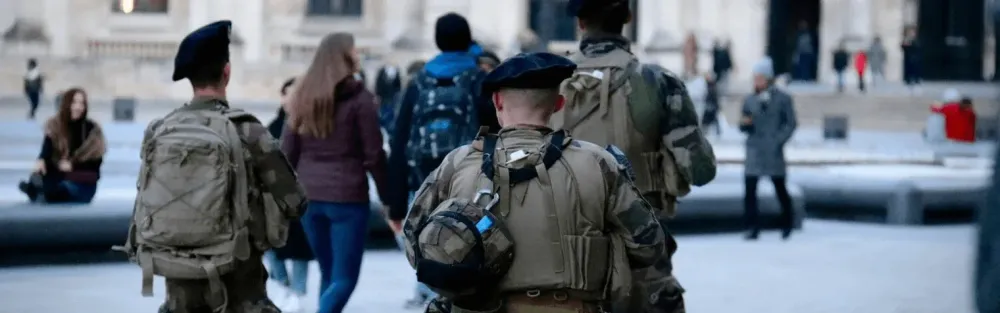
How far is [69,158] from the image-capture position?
12148 millimetres

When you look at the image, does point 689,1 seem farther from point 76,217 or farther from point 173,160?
→ point 173,160

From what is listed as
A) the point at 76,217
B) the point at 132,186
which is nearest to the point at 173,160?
the point at 76,217

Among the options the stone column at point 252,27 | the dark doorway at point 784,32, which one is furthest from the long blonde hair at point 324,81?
the dark doorway at point 784,32

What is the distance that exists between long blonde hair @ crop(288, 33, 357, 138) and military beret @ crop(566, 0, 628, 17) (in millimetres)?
1809

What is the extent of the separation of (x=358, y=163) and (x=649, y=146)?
1.93 meters

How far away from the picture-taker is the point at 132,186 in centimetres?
1789

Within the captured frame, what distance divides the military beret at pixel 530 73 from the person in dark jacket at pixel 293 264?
4556mm

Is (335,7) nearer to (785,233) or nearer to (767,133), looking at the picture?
(767,133)

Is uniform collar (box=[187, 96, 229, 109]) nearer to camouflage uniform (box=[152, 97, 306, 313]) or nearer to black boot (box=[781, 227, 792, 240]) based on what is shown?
camouflage uniform (box=[152, 97, 306, 313])

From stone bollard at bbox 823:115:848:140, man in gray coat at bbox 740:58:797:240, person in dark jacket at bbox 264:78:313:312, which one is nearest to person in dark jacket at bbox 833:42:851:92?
stone bollard at bbox 823:115:848:140

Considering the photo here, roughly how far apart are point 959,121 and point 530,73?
26748 mm

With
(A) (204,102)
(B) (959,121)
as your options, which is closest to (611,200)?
(A) (204,102)

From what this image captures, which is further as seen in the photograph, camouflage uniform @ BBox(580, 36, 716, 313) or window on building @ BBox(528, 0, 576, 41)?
window on building @ BBox(528, 0, 576, 41)

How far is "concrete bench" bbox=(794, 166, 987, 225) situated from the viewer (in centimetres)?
1482
